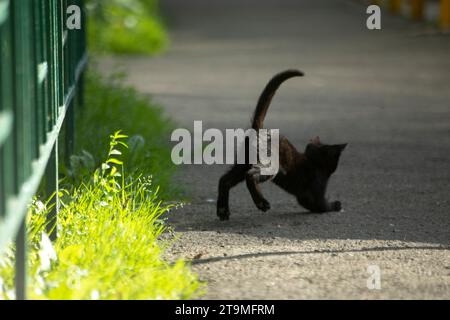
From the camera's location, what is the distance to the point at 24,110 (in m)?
4.09

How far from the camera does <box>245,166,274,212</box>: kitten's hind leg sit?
20.4 ft

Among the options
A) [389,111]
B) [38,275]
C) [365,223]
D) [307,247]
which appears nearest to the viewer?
[38,275]

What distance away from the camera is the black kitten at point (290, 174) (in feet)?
20.6

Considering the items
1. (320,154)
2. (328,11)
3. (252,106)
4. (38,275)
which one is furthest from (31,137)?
(328,11)

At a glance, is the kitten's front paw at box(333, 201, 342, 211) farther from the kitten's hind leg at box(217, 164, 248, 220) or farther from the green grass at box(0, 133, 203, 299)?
the green grass at box(0, 133, 203, 299)

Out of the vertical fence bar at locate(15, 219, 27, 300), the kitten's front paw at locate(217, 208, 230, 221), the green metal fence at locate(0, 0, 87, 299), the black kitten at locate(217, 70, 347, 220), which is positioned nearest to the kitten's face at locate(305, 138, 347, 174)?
the black kitten at locate(217, 70, 347, 220)

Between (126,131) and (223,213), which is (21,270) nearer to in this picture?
(223,213)

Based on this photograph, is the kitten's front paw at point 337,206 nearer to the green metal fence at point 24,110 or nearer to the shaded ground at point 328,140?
the shaded ground at point 328,140

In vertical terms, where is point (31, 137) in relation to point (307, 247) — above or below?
above

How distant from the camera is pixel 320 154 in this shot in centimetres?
664

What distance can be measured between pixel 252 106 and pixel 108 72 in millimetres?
3178

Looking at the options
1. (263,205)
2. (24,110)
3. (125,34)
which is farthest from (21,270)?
(125,34)

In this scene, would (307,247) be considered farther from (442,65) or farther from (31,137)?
(442,65)

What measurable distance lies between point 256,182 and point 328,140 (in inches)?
136
